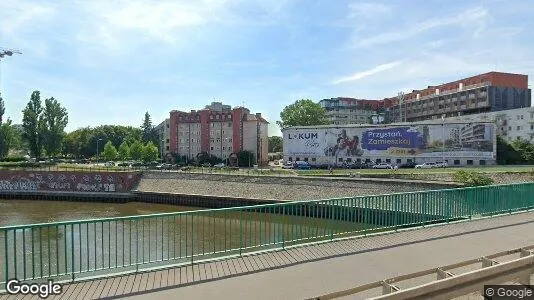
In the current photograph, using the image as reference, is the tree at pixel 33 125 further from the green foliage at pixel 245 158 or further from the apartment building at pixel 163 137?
the green foliage at pixel 245 158

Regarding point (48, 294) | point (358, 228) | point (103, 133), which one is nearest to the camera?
point (48, 294)

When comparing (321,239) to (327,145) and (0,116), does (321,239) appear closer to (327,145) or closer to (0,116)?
(327,145)

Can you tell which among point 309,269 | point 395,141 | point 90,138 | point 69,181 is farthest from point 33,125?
point 309,269

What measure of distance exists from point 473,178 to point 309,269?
33.6 meters

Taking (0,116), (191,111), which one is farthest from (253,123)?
(0,116)

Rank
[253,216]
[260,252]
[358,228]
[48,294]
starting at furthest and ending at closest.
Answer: [358,228] → [253,216] → [260,252] → [48,294]

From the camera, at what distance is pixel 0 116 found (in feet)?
266

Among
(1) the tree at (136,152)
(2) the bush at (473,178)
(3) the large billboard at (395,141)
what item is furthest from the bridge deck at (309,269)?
(1) the tree at (136,152)

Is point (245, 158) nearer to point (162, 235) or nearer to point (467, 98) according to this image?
point (467, 98)

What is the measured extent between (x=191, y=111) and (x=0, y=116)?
3529 centimetres

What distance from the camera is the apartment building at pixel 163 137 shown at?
102m

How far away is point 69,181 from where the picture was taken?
5525 centimetres

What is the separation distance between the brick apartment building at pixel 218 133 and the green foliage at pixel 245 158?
4.68 feet

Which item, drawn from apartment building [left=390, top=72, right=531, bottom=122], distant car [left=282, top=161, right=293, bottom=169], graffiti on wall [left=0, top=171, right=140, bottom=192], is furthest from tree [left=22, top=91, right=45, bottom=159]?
apartment building [left=390, top=72, right=531, bottom=122]
